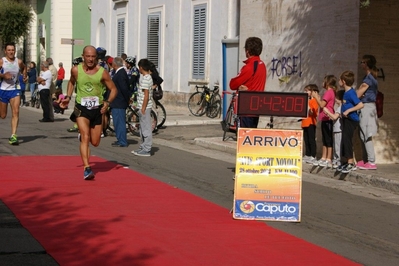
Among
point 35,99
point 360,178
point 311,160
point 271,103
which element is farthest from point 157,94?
point 35,99

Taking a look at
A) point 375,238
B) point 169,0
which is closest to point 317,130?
point 375,238

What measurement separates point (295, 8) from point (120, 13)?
62.3ft

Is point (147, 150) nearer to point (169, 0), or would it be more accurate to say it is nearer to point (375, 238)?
point (375, 238)

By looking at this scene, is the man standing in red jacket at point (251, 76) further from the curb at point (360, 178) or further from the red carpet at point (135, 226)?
the curb at point (360, 178)

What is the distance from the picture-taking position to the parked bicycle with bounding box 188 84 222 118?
26000 mm

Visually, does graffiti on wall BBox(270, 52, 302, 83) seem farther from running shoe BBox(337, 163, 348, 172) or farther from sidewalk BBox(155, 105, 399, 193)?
running shoe BBox(337, 163, 348, 172)

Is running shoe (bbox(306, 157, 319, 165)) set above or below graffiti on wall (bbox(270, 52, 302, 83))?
below

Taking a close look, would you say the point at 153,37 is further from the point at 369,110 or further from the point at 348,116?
the point at 348,116

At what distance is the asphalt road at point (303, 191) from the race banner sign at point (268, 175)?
0.68ft

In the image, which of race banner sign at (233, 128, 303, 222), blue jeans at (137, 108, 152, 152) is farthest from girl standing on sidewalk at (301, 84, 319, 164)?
race banner sign at (233, 128, 303, 222)

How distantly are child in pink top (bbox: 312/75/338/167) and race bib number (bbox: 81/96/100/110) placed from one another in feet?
13.3

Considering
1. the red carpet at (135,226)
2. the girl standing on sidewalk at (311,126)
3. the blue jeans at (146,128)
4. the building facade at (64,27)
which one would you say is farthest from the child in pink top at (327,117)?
the building facade at (64,27)

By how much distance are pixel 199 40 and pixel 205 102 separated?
2.38m

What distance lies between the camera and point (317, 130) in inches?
628
